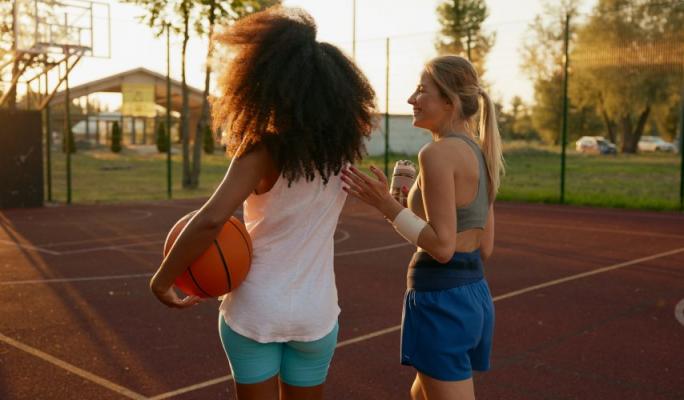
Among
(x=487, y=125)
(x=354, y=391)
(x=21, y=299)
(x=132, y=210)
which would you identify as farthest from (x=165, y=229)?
(x=487, y=125)

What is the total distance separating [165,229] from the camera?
12.0 meters

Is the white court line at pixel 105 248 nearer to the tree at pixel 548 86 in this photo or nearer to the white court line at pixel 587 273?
the white court line at pixel 587 273

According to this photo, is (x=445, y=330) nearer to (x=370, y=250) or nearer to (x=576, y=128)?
(x=370, y=250)

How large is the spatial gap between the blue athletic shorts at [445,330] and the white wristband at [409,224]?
253 millimetres

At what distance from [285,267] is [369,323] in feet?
12.2

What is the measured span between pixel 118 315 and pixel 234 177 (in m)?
4.44

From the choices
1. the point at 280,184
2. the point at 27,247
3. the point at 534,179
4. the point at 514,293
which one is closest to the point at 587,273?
the point at 514,293

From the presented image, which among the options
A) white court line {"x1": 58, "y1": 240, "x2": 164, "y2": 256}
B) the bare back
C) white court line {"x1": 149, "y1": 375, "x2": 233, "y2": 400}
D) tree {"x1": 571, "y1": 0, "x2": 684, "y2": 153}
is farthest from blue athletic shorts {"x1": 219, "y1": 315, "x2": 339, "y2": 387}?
tree {"x1": 571, "y1": 0, "x2": 684, "y2": 153}

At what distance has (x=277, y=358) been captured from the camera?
2264 mm

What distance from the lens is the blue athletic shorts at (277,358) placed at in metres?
2.21

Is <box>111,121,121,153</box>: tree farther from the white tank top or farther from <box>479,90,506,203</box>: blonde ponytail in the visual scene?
the white tank top

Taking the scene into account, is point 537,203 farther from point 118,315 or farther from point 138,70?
point 138,70

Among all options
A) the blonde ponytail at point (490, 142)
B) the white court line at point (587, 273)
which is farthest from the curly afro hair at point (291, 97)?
the white court line at point (587, 273)

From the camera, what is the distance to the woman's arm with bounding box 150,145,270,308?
6.73 ft
